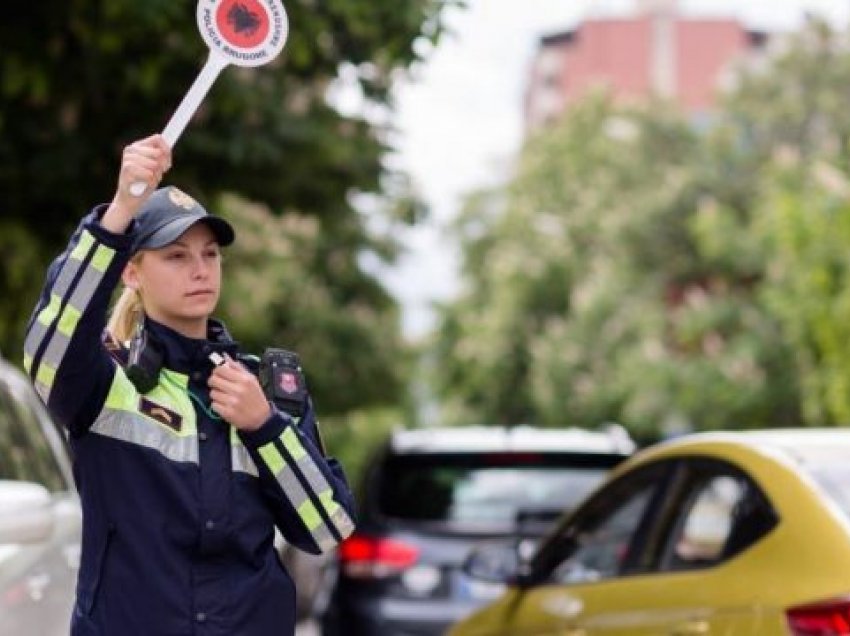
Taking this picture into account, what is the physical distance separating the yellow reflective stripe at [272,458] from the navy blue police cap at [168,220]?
445 mm

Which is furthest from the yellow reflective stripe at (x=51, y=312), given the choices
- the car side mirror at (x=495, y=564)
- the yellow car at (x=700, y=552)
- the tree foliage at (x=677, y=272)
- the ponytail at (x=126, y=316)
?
the tree foliage at (x=677, y=272)

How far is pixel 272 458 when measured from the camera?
14.1ft

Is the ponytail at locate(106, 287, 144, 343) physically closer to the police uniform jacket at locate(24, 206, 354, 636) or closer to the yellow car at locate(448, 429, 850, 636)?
the police uniform jacket at locate(24, 206, 354, 636)

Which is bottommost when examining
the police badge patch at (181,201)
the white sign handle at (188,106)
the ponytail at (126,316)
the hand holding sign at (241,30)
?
the ponytail at (126,316)

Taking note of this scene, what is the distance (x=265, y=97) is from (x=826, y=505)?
26.5ft

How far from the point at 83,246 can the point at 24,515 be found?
1367 mm

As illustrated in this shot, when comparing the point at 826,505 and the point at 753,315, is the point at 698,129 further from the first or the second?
the point at 826,505

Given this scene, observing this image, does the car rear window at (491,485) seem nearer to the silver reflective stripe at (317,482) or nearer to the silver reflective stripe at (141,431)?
the silver reflective stripe at (317,482)

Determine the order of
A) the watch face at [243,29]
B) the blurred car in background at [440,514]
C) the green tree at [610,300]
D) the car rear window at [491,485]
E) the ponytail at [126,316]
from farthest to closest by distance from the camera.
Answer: the green tree at [610,300] → the car rear window at [491,485] → the blurred car in background at [440,514] → the ponytail at [126,316] → the watch face at [243,29]

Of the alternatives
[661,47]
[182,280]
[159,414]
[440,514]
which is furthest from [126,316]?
[661,47]

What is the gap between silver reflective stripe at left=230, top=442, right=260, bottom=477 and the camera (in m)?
4.33

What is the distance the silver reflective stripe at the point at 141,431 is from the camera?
4.25 metres

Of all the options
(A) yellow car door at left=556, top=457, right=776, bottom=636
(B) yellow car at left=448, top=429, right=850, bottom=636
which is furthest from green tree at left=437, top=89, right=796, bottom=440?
(A) yellow car door at left=556, top=457, right=776, bottom=636

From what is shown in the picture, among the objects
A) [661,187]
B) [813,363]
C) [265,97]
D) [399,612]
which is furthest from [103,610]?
[661,187]
